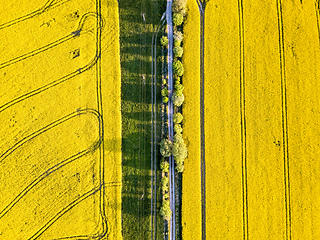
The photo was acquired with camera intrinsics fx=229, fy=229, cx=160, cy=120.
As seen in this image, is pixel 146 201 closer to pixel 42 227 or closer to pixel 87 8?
pixel 42 227

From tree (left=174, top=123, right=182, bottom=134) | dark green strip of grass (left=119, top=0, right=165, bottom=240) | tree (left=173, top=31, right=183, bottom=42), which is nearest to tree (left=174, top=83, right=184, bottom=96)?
dark green strip of grass (left=119, top=0, right=165, bottom=240)

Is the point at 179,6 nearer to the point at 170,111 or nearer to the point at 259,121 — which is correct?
the point at 170,111

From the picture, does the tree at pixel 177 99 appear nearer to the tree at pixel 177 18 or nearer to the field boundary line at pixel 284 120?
the tree at pixel 177 18

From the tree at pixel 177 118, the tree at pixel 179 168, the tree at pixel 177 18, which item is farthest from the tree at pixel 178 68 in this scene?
the tree at pixel 179 168

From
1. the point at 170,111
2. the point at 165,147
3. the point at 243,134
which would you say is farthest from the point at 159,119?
the point at 243,134

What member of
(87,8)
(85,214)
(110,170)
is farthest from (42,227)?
(87,8)

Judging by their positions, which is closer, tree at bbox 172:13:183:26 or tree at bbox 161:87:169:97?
tree at bbox 161:87:169:97

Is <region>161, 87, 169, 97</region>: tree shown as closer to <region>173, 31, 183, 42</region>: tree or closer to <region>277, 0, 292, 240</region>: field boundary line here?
<region>173, 31, 183, 42</region>: tree
